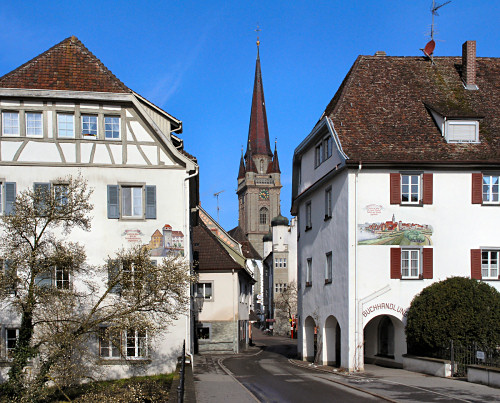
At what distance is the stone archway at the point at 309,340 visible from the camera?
1326 inches

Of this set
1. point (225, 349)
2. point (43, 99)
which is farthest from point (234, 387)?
point (225, 349)

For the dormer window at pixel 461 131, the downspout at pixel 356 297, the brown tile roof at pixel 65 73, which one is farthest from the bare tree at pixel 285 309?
the brown tile roof at pixel 65 73

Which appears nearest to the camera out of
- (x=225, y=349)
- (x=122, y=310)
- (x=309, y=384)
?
(x=122, y=310)

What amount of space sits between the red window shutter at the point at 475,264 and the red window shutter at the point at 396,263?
2891 mm

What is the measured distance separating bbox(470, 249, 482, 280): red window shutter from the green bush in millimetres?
2361

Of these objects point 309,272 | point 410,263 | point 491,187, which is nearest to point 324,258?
point 309,272

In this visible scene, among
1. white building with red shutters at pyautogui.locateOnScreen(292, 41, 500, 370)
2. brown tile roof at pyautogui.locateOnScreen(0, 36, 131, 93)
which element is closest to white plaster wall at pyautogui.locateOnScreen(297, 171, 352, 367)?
white building with red shutters at pyautogui.locateOnScreen(292, 41, 500, 370)

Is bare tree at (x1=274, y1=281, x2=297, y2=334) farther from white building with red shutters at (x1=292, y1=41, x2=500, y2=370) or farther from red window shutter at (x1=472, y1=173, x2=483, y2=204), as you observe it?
red window shutter at (x1=472, y1=173, x2=483, y2=204)

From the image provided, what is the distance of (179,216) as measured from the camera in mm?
24547

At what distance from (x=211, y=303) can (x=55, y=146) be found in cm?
1848

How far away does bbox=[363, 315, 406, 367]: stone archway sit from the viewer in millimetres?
26500

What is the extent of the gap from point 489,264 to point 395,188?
4.79 m

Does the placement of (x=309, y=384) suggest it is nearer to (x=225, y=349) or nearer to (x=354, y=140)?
(x=354, y=140)

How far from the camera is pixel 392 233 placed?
26359mm
